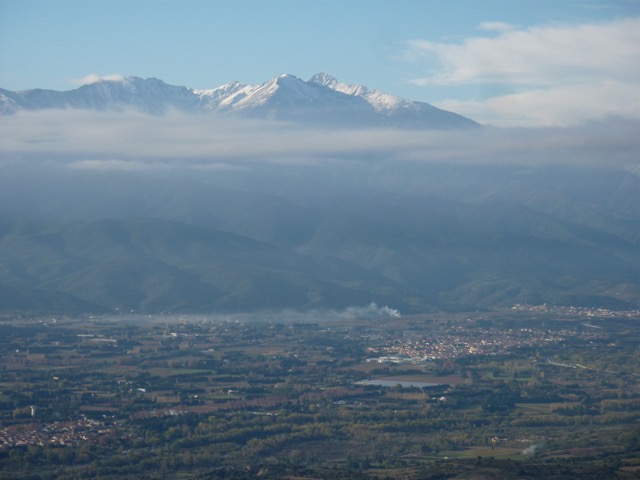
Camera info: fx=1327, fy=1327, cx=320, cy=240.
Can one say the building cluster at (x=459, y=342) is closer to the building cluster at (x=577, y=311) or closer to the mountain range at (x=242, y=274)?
the building cluster at (x=577, y=311)

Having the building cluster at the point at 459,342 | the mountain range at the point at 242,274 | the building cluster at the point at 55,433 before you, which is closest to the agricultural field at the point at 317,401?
the building cluster at the point at 55,433

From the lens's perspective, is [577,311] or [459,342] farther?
[577,311]

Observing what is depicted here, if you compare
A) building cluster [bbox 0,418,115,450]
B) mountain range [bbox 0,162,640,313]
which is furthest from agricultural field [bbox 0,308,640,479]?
mountain range [bbox 0,162,640,313]

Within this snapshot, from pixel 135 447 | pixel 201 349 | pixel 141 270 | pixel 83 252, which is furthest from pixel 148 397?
pixel 83 252

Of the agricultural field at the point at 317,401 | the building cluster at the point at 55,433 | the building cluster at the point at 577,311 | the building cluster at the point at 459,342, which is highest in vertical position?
the building cluster at the point at 55,433

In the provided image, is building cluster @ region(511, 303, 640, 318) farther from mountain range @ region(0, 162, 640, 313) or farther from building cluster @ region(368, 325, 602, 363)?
building cluster @ region(368, 325, 602, 363)

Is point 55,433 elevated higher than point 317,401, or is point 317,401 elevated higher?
point 55,433

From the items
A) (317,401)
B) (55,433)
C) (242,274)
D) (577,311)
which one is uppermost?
(242,274)

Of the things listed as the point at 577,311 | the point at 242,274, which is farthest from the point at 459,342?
the point at 242,274

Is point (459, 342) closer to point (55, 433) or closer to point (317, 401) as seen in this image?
point (317, 401)

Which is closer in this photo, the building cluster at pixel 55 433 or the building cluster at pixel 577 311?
the building cluster at pixel 55 433

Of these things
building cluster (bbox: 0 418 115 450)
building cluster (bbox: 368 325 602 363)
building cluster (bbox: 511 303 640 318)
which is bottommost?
building cluster (bbox: 511 303 640 318)
